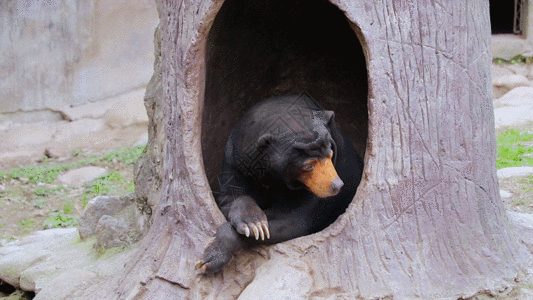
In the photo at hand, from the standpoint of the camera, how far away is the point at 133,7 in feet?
31.3

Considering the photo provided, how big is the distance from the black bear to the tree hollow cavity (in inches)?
27.3

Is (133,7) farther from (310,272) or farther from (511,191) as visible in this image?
(310,272)

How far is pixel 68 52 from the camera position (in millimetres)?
9086

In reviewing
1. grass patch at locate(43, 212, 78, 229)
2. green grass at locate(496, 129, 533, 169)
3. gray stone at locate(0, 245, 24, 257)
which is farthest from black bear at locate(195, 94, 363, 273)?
grass patch at locate(43, 212, 78, 229)

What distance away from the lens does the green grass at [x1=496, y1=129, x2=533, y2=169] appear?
5.97 metres

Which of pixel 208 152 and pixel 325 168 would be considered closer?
pixel 325 168

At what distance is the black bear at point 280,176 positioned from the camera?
2.89 meters

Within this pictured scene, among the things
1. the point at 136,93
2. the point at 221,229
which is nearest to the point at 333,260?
the point at 221,229

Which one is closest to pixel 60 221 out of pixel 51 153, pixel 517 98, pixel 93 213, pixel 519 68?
pixel 93 213

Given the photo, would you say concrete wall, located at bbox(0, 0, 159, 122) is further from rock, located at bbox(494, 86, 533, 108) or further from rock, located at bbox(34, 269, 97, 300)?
rock, located at bbox(494, 86, 533, 108)

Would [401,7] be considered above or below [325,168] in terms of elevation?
above

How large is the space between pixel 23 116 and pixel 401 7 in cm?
739

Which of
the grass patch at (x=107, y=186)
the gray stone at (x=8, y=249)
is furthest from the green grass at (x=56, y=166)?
the gray stone at (x=8, y=249)

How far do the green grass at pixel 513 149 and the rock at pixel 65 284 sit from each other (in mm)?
4308
